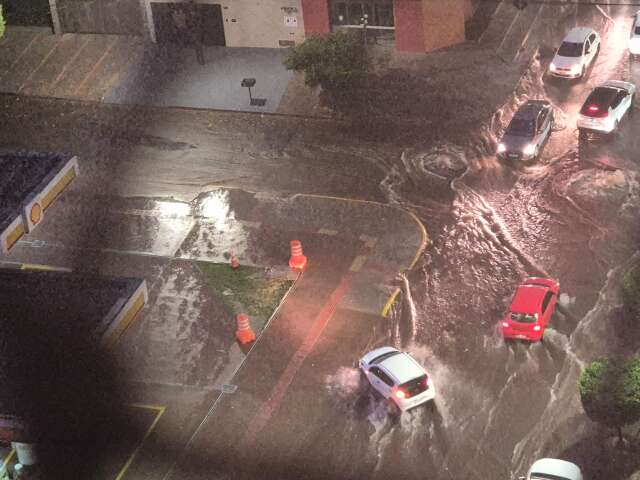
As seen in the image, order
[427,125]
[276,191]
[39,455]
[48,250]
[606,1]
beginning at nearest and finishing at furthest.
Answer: [39,455], [48,250], [276,191], [427,125], [606,1]

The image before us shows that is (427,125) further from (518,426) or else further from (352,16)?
(518,426)

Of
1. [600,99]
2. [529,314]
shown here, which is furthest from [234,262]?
[600,99]

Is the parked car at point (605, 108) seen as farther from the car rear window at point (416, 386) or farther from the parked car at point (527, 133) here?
the car rear window at point (416, 386)

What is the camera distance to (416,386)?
108 ft

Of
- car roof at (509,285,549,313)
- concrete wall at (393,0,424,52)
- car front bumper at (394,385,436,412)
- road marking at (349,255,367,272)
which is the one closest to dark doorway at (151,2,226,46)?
concrete wall at (393,0,424,52)

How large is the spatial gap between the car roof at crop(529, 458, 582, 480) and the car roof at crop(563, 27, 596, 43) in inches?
1067

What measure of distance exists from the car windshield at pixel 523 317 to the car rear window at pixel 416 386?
4134mm

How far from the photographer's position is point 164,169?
48.1 metres

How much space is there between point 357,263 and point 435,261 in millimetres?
2826

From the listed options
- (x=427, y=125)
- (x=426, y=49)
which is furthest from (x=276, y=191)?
(x=426, y=49)

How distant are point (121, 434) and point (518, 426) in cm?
1174

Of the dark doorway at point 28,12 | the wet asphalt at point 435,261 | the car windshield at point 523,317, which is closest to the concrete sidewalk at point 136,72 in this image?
the dark doorway at point 28,12

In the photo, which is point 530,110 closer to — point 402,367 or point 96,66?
point 402,367

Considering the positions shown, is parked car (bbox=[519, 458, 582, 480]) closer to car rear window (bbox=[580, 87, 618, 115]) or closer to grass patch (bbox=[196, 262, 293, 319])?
grass patch (bbox=[196, 262, 293, 319])
